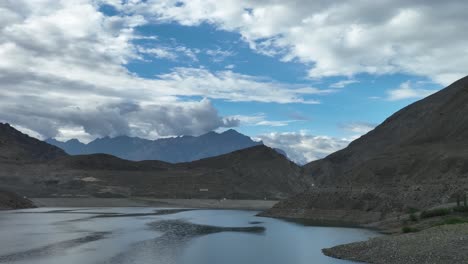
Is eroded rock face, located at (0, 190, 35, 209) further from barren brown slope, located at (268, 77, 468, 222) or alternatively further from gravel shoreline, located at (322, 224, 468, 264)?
gravel shoreline, located at (322, 224, 468, 264)

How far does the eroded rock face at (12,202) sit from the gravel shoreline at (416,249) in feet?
426

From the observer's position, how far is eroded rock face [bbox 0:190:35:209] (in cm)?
16120

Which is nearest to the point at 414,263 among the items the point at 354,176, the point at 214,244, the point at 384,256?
the point at 384,256

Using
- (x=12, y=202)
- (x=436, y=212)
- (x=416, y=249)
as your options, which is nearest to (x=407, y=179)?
(x=436, y=212)

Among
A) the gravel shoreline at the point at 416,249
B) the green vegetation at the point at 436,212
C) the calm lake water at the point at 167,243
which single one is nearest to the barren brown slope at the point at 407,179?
the green vegetation at the point at 436,212

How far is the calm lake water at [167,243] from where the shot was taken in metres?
58.2

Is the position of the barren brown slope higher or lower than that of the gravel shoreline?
higher

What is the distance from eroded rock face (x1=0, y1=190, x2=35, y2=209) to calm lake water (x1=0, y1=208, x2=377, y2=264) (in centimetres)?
6107

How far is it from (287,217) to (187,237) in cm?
4966

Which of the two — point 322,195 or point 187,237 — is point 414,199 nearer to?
point 322,195

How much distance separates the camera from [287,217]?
12812 cm

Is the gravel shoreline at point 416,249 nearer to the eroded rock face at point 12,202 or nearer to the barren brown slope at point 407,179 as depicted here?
the barren brown slope at point 407,179

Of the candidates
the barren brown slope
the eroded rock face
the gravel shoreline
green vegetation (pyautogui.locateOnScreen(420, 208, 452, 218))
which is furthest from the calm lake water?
the eroded rock face

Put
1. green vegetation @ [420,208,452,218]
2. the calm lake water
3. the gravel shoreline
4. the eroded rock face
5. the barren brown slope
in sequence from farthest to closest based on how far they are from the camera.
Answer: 1. the eroded rock face
2. the barren brown slope
3. green vegetation @ [420,208,452,218]
4. the calm lake water
5. the gravel shoreline
